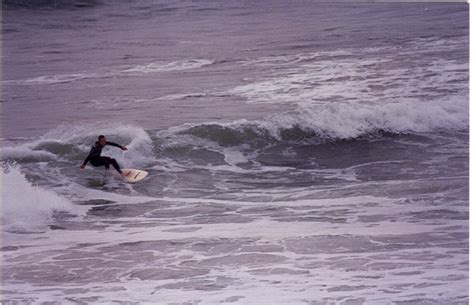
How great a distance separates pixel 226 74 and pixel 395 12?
1.25 metres

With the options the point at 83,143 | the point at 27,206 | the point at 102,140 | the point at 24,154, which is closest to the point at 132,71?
the point at 83,143

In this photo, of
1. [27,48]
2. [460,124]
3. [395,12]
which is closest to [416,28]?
[395,12]

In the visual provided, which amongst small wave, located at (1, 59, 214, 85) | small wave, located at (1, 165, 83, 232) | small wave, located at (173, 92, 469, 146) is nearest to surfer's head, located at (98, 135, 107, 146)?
small wave, located at (1, 165, 83, 232)

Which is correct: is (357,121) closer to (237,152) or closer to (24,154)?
(237,152)

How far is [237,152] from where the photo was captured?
5.88 meters

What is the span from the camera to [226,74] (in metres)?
5.85

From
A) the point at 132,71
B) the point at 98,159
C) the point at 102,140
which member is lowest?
the point at 98,159

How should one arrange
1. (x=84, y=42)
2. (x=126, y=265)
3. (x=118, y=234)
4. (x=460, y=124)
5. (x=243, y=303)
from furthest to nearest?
(x=460, y=124), (x=84, y=42), (x=118, y=234), (x=126, y=265), (x=243, y=303)

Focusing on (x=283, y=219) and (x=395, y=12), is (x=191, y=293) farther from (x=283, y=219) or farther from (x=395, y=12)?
(x=395, y=12)

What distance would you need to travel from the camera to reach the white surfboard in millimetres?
5266

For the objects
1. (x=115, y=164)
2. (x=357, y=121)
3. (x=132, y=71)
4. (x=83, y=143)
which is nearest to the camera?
(x=115, y=164)

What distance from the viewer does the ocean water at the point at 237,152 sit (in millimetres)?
4090

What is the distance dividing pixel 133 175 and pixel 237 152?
0.87 metres

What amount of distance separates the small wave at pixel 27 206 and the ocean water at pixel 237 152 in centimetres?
1
